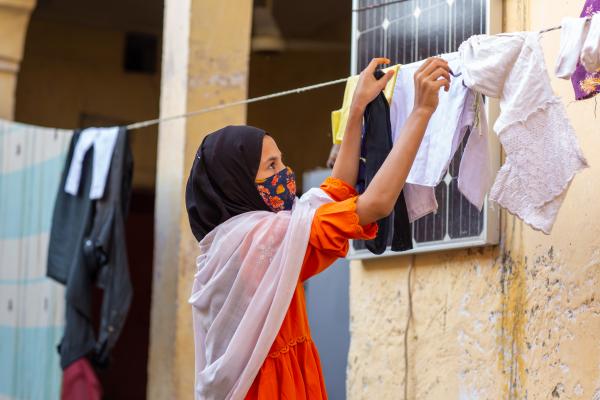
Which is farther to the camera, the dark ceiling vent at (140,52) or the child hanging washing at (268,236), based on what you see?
the dark ceiling vent at (140,52)

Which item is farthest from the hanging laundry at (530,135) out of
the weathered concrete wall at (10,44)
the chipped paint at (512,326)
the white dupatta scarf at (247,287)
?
the weathered concrete wall at (10,44)

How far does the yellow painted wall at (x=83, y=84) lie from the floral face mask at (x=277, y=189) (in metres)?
7.24

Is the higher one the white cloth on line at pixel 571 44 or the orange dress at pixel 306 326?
the white cloth on line at pixel 571 44

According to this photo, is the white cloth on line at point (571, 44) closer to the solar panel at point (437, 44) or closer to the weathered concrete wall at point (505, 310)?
the weathered concrete wall at point (505, 310)

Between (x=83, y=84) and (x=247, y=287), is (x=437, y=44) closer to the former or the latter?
(x=247, y=287)

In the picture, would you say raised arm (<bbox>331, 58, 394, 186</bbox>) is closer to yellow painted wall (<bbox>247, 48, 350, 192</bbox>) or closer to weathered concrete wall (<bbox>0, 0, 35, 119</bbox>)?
weathered concrete wall (<bbox>0, 0, 35, 119</bbox>)

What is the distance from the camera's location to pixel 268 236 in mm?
3564

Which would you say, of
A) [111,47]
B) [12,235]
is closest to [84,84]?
[111,47]

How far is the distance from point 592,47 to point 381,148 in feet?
2.45

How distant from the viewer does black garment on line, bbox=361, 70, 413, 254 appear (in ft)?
12.4

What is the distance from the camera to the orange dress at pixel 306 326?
3461mm

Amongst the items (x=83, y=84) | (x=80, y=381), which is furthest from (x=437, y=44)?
(x=83, y=84)

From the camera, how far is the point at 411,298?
16.7ft

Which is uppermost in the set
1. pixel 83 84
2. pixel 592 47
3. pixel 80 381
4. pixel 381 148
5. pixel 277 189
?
pixel 83 84
